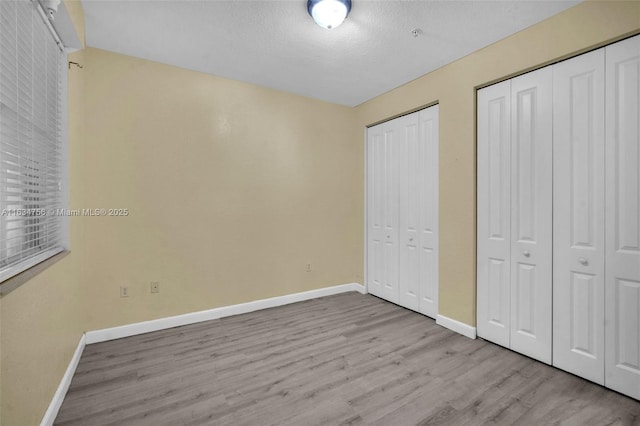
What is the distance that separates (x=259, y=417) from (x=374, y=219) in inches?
112

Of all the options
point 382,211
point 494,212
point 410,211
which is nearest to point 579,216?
point 494,212

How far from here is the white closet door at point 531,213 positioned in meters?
2.32

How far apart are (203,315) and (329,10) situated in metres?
3.16

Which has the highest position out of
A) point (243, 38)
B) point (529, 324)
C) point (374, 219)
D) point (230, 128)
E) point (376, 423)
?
point (243, 38)

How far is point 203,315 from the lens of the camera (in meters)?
3.19

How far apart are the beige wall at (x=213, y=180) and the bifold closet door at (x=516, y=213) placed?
0.13 metres

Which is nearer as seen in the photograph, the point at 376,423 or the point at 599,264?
the point at 376,423

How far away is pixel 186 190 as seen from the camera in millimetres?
3096

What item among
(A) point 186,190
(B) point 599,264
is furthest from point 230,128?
(B) point 599,264

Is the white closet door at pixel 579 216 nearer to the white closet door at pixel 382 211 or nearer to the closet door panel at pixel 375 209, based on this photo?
the white closet door at pixel 382 211

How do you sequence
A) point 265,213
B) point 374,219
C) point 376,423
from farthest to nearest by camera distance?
1. point 374,219
2. point 265,213
3. point 376,423

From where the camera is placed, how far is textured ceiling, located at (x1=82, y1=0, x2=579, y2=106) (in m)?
2.14

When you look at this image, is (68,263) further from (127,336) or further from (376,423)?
(376,423)

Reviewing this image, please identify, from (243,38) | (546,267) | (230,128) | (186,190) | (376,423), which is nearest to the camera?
(376,423)
